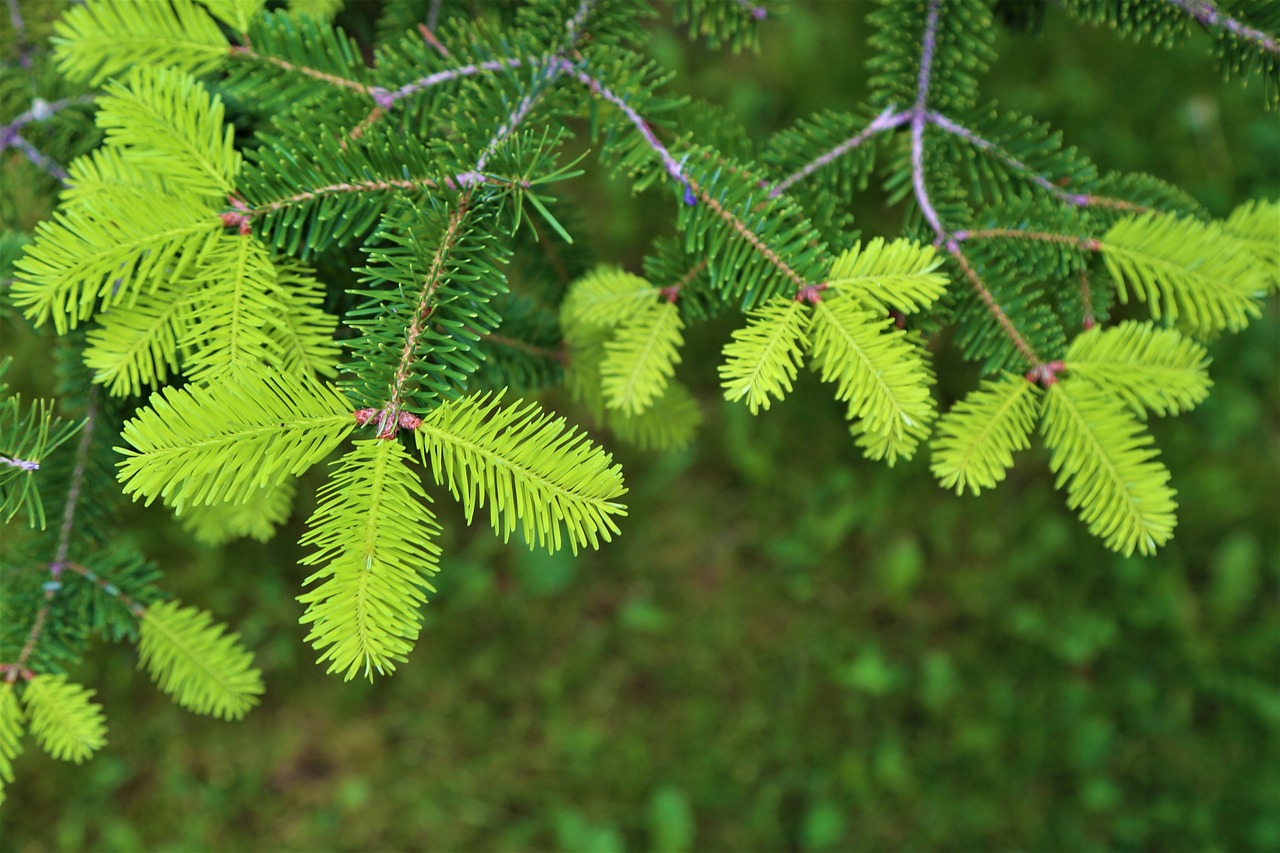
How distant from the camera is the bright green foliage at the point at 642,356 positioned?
91 centimetres

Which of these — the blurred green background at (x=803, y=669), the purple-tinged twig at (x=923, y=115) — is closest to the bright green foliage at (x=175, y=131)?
the purple-tinged twig at (x=923, y=115)

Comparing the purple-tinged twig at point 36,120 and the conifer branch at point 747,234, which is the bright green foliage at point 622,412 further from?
the purple-tinged twig at point 36,120

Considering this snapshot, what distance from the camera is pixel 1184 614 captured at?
7.41 ft

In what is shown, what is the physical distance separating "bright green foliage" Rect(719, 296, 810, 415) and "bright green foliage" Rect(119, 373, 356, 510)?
13.9 inches

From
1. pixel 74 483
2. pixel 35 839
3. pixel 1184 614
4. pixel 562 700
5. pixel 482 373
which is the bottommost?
pixel 35 839

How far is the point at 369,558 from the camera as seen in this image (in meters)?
0.69

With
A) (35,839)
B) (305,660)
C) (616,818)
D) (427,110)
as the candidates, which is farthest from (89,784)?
(427,110)

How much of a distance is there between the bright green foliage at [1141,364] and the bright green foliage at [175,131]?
91cm

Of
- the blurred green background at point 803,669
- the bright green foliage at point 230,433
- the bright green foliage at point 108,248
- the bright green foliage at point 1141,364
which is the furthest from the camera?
the blurred green background at point 803,669

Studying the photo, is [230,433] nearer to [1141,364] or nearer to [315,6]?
[315,6]

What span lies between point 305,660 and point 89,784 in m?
0.64

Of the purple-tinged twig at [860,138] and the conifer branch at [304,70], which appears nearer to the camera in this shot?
the conifer branch at [304,70]

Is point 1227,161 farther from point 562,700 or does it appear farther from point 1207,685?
point 562,700

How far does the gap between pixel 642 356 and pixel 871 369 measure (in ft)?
0.85
